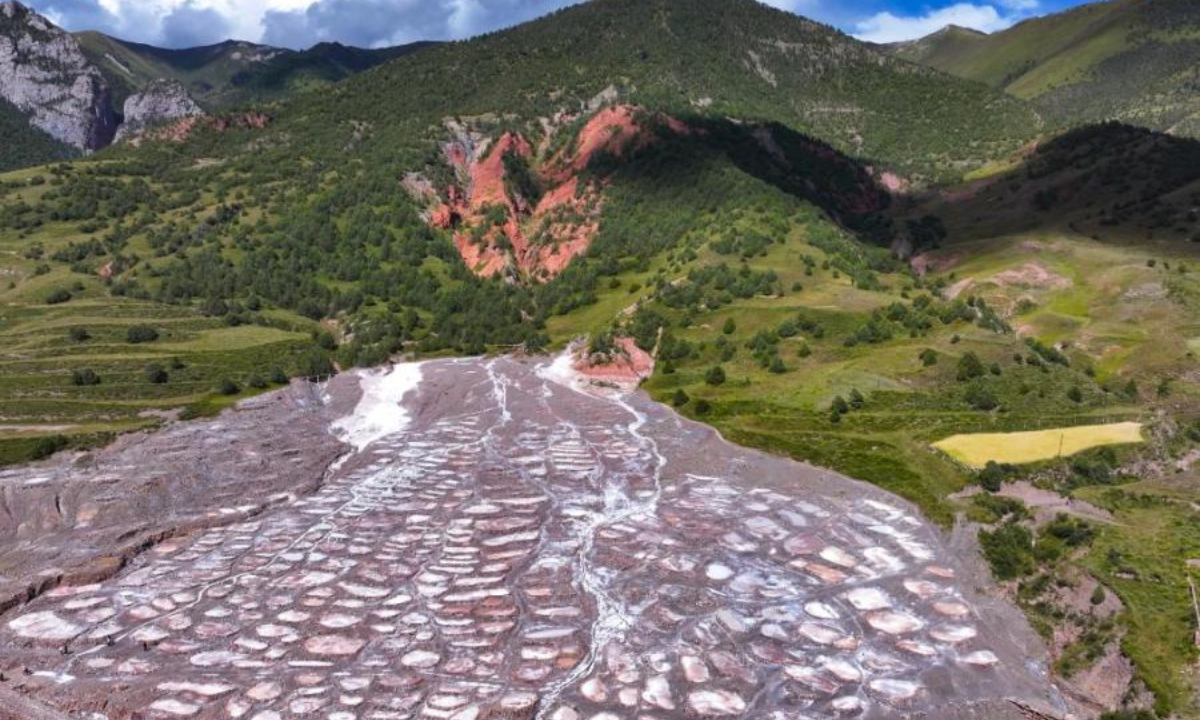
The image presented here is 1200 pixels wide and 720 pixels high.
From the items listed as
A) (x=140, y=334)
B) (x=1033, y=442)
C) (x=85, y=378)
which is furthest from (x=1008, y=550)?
(x=140, y=334)

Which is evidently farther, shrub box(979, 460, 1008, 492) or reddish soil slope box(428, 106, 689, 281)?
reddish soil slope box(428, 106, 689, 281)

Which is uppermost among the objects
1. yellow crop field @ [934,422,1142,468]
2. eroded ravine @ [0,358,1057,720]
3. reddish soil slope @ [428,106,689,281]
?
reddish soil slope @ [428,106,689,281]

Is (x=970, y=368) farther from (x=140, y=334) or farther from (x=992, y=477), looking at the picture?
(x=140, y=334)

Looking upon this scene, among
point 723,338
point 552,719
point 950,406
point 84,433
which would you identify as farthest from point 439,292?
point 552,719

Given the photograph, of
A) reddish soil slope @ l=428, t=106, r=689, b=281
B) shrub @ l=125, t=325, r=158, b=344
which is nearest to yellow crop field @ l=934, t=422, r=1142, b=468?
reddish soil slope @ l=428, t=106, r=689, b=281

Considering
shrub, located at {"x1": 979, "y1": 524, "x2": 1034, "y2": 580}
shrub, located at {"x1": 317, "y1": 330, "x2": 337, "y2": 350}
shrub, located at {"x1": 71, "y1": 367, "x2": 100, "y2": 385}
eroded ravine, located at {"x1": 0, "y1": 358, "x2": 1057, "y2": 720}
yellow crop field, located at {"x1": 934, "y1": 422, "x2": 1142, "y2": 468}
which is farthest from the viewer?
shrub, located at {"x1": 317, "y1": 330, "x2": 337, "y2": 350}

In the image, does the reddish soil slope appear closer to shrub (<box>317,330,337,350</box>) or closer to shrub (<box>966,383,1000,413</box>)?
shrub (<box>317,330,337,350</box>)

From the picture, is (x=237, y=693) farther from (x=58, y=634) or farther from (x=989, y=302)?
(x=989, y=302)
